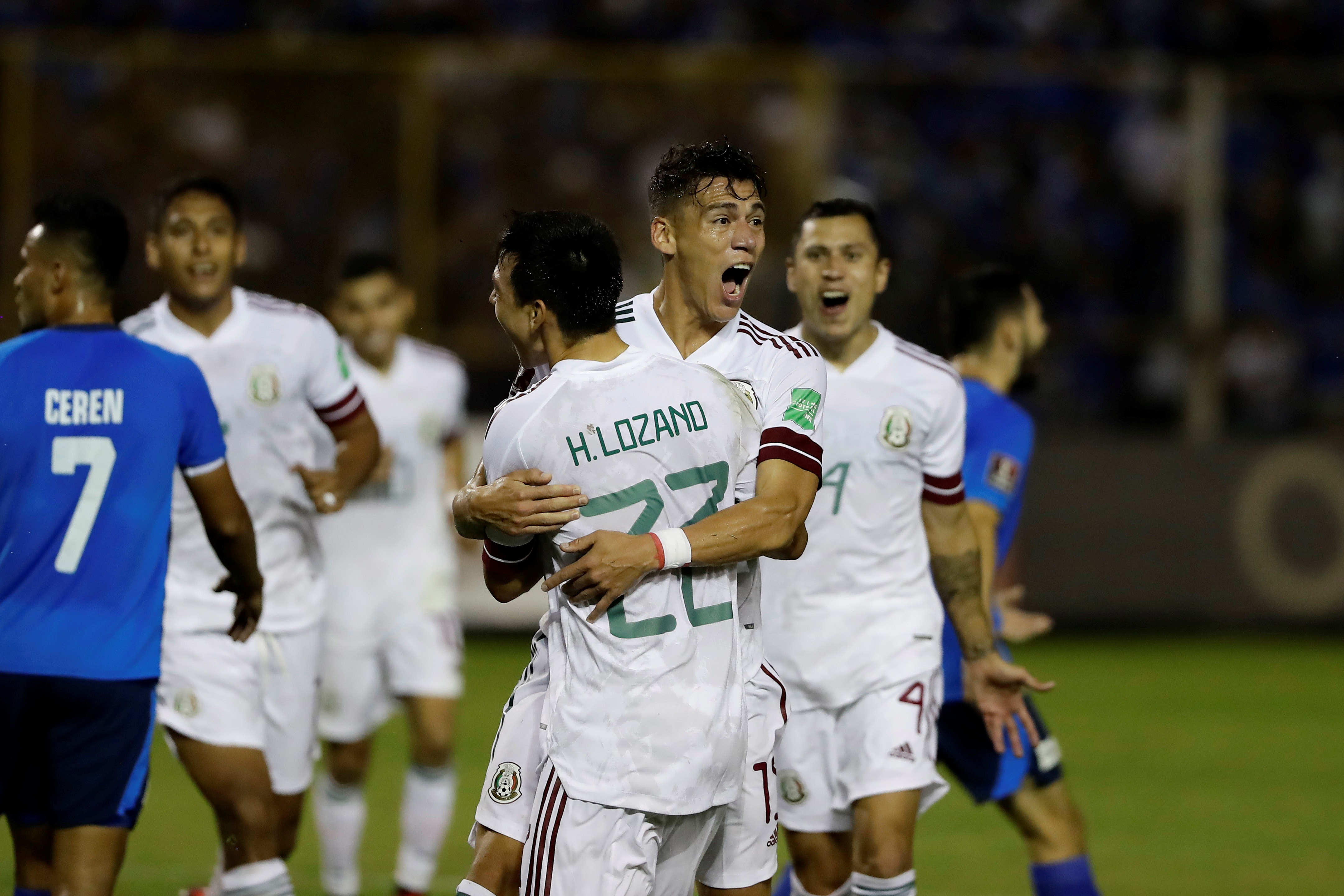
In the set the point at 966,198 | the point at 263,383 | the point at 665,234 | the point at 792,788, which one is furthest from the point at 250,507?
the point at 966,198

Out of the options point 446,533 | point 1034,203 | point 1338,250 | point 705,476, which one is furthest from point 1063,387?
point 705,476

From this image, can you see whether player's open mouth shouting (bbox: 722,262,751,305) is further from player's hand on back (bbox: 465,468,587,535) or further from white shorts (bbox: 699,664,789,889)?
white shorts (bbox: 699,664,789,889)

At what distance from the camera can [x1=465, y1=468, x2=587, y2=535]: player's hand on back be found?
3.78 m

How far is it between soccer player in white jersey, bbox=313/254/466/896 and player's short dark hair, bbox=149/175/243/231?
52.9 inches

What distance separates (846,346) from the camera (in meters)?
5.60

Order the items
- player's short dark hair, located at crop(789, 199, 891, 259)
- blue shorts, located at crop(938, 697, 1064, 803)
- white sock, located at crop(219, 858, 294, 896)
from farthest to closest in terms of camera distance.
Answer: blue shorts, located at crop(938, 697, 1064, 803) < player's short dark hair, located at crop(789, 199, 891, 259) < white sock, located at crop(219, 858, 294, 896)

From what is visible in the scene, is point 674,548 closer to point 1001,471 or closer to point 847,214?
point 847,214

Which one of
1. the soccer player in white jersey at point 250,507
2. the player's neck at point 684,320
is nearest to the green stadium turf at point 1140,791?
the soccer player in white jersey at point 250,507

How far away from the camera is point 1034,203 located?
15.4 meters

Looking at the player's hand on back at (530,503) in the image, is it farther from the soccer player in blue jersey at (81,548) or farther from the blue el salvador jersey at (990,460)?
the blue el salvador jersey at (990,460)

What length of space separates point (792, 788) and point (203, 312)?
2548mm

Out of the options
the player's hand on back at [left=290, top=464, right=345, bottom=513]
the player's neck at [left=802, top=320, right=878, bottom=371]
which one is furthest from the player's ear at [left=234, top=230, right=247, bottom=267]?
the player's neck at [left=802, top=320, right=878, bottom=371]

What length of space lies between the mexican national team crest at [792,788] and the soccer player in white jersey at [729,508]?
1083mm

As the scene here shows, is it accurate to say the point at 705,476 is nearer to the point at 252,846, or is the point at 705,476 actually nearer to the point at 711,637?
the point at 711,637
